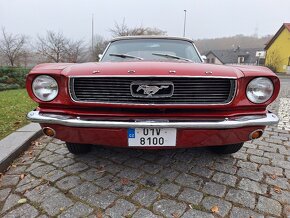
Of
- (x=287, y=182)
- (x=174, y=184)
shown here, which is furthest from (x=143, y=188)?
(x=287, y=182)

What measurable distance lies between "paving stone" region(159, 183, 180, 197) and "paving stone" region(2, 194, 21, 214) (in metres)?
1.35

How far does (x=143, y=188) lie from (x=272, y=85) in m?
1.62

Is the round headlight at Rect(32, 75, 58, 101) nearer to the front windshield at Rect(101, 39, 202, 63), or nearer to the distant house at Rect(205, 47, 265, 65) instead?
the front windshield at Rect(101, 39, 202, 63)

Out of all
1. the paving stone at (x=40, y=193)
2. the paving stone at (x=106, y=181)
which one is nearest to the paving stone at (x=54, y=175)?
the paving stone at (x=40, y=193)

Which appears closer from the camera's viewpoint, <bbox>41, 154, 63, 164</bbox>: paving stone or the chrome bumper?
the chrome bumper

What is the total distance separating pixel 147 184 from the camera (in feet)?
8.16

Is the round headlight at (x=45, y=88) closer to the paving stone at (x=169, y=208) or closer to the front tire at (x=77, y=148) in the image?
the front tire at (x=77, y=148)

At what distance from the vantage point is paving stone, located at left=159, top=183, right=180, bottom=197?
2.33 meters

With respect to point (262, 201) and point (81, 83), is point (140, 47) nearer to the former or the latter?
point (81, 83)

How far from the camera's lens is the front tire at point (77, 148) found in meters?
2.94

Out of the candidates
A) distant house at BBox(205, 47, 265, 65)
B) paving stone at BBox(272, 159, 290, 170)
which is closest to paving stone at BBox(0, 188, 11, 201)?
paving stone at BBox(272, 159, 290, 170)

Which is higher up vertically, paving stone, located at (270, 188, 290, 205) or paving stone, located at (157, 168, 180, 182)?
paving stone, located at (270, 188, 290, 205)

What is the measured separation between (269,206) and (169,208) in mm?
897

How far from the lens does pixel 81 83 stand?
223cm
